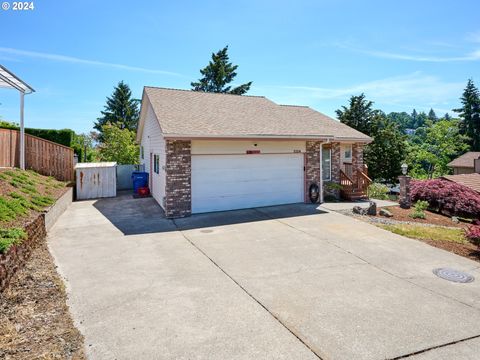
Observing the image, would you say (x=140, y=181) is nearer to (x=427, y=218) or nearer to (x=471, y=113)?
(x=427, y=218)

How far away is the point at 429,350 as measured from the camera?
11.5 ft

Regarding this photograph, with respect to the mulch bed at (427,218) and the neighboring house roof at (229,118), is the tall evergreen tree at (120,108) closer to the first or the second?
the neighboring house roof at (229,118)

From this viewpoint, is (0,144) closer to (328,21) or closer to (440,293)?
(328,21)

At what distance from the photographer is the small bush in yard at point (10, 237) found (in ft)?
16.2

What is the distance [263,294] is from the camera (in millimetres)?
4863

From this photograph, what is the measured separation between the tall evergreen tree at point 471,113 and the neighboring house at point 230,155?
30.5 metres

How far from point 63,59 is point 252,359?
1898cm

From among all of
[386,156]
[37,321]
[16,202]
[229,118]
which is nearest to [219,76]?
[386,156]

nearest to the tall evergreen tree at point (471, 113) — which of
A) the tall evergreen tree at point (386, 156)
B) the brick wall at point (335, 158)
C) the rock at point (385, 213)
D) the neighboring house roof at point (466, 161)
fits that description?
the neighboring house roof at point (466, 161)

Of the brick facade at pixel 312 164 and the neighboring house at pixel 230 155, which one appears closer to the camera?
the neighboring house at pixel 230 155

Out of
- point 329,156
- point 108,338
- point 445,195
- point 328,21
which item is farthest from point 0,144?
point 445,195

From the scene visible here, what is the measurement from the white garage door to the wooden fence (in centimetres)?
787

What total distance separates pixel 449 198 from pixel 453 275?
9625 mm

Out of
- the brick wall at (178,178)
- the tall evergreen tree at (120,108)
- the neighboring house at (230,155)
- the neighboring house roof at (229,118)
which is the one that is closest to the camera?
the brick wall at (178,178)
